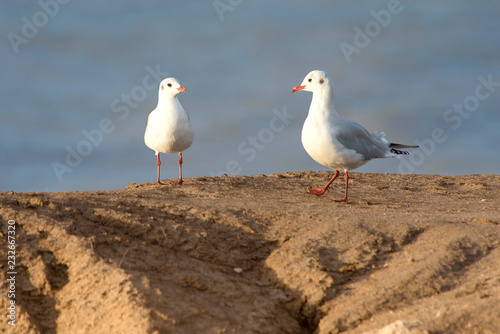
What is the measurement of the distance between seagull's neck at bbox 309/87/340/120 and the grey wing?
27 cm

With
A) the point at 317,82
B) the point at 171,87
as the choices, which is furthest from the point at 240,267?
the point at 171,87

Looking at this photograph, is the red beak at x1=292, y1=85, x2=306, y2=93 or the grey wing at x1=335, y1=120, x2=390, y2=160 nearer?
the grey wing at x1=335, y1=120, x2=390, y2=160

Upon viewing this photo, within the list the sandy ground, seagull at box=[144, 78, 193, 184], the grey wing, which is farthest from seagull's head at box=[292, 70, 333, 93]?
the sandy ground

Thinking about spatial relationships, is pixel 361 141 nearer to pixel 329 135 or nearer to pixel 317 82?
pixel 329 135

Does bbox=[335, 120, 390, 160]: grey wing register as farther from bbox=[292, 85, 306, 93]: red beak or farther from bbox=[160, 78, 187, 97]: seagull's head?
bbox=[160, 78, 187, 97]: seagull's head

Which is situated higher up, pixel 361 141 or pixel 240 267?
pixel 361 141

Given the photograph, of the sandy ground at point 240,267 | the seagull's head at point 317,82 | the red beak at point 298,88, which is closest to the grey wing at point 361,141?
the seagull's head at point 317,82

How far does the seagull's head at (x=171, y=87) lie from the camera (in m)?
10.4

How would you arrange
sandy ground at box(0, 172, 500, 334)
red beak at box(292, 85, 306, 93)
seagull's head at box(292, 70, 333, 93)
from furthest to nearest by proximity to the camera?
1. red beak at box(292, 85, 306, 93)
2. seagull's head at box(292, 70, 333, 93)
3. sandy ground at box(0, 172, 500, 334)

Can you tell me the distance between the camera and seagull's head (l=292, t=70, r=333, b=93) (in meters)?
9.63

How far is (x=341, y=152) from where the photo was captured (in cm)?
930

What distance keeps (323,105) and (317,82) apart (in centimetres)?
43

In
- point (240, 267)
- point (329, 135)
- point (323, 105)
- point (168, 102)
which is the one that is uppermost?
point (168, 102)

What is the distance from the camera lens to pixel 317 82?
9.67 metres
